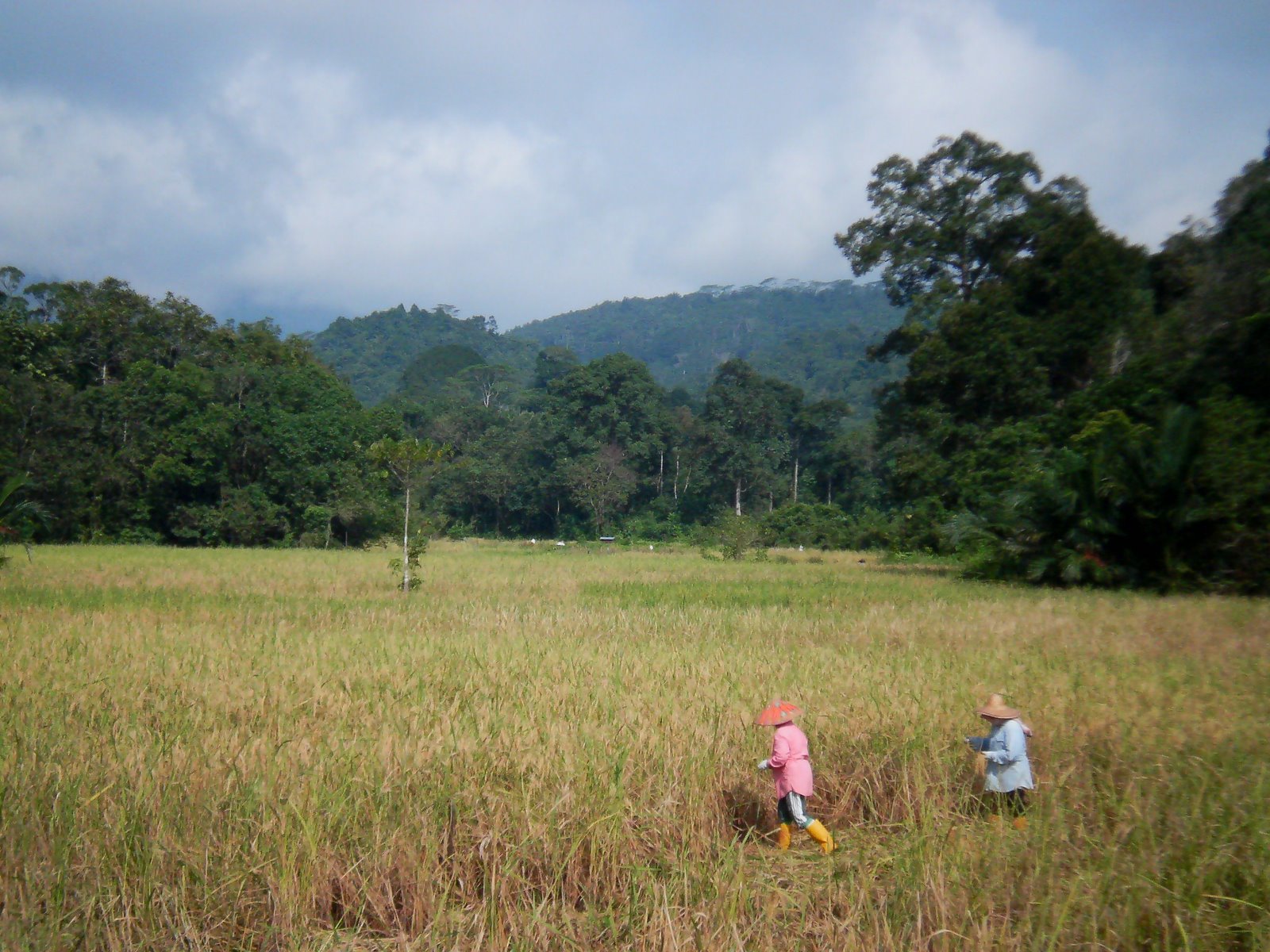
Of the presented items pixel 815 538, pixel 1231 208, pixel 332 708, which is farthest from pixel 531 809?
pixel 815 538

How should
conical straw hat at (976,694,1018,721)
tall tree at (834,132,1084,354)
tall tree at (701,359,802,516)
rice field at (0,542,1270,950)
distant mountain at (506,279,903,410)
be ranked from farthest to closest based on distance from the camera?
distant mountain at (506,279,903,410)
tall tree at (701,359,802,516)
tall tree at (834,132,1084,354)
conical straw hat at (976,694,1018,721)
rice field at (0,542,1270,950)

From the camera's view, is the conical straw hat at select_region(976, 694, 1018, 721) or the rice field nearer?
the rice field

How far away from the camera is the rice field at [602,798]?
2.96m

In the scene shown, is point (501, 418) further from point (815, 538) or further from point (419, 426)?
point (815, 538)

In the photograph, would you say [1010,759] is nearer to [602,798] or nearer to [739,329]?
[602,798]

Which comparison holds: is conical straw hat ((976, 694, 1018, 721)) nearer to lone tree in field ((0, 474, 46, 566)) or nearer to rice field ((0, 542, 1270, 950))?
rice field ((0, 542, 1270, 950))

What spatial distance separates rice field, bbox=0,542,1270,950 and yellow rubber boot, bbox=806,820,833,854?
51 millimetres

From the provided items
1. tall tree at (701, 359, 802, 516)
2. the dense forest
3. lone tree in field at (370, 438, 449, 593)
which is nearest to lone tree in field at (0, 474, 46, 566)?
the dense forest

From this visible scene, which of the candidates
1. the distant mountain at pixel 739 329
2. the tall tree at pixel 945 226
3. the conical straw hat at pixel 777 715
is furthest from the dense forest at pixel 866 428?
the distant mountain at pixel 739 329

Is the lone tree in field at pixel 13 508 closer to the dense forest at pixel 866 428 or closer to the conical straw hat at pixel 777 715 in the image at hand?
the dense forest at pixel 866 428

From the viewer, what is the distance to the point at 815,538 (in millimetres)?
36406

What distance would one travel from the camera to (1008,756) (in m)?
3.84

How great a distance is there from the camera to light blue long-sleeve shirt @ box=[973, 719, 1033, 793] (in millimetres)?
3848

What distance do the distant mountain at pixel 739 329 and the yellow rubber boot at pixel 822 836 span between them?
81.2 metres
